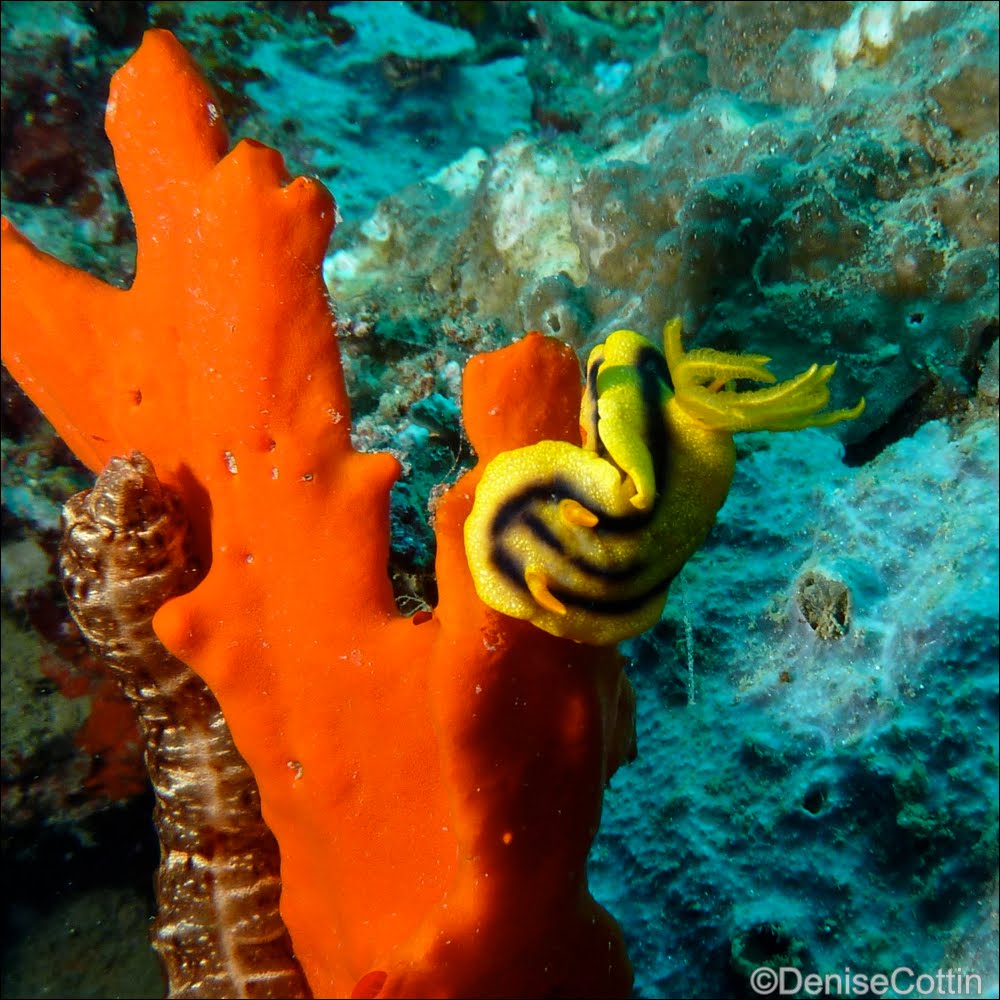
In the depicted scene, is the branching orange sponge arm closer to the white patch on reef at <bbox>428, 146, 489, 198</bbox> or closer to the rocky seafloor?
the rocky seafloor

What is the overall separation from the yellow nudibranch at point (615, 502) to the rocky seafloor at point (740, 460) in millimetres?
1017

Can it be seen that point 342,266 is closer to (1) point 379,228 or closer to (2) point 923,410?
(1) point 379,228

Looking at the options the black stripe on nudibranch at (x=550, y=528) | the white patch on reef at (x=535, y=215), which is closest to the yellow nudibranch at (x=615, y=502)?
the black stripe on nudibranch at (x=550, y=528)

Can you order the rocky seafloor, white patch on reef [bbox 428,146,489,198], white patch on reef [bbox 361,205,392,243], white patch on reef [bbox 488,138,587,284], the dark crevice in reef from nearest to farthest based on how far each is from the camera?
the rocky seafloor
the dark crevice in reef
white patch on reef [bbox 488,138,587,284]
white patch on reef [bbox 361,205,392,243]
white patch on reef [bbox 428,146,489,198]

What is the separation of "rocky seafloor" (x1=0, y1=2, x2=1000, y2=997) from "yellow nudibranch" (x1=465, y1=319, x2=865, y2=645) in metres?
1.02

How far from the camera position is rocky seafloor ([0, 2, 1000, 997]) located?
2510mm

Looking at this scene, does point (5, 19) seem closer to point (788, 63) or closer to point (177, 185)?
point (177, 185)

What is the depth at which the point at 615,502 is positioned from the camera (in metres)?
1.58

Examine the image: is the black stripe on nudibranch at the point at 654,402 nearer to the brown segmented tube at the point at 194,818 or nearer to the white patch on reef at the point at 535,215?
the brown segmented tube at the point at 194,818

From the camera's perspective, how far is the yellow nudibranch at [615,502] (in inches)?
62.1

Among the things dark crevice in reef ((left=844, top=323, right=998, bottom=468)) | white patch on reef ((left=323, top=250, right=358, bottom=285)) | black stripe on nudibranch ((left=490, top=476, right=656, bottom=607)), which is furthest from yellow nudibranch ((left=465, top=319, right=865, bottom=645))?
white patch on reef ((left=323, top=250, right=358, bottom=285))

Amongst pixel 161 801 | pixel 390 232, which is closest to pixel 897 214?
pixel 390 232

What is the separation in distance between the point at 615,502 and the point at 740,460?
175cm

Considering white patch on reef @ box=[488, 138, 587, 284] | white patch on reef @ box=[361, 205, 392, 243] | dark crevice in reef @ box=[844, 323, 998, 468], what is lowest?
dark crevice in reef @ box=[844, 323, 998, 468]
